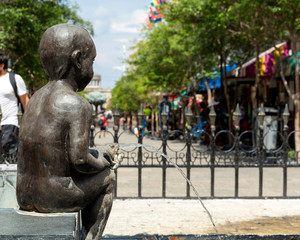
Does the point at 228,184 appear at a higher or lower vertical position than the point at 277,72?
lower

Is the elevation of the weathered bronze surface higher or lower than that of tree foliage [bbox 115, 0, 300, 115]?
lower

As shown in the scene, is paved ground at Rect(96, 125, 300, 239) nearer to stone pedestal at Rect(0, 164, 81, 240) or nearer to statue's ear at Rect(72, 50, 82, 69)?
stone pedestal at Rect(0, 164, 81, 240)

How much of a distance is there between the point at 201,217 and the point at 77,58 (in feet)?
12.3

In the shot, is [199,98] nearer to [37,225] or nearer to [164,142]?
[164,142]

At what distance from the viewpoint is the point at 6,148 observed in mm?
7086

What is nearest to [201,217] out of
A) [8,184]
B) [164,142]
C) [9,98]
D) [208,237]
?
[208,237]

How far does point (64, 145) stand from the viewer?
2877 millimetres

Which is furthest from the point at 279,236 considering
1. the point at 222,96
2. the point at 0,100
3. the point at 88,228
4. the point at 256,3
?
the point at 222,96

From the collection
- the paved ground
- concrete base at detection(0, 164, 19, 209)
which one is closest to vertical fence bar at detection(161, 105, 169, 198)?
the paved ground

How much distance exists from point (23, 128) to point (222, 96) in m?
19.6

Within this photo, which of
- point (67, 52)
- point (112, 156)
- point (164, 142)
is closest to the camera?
point (67, 52)

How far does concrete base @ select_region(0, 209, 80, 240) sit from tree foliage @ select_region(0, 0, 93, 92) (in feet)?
46.2

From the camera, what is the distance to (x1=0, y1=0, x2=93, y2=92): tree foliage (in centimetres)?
1734

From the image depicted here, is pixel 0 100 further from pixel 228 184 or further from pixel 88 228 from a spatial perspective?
pixel 228 184
